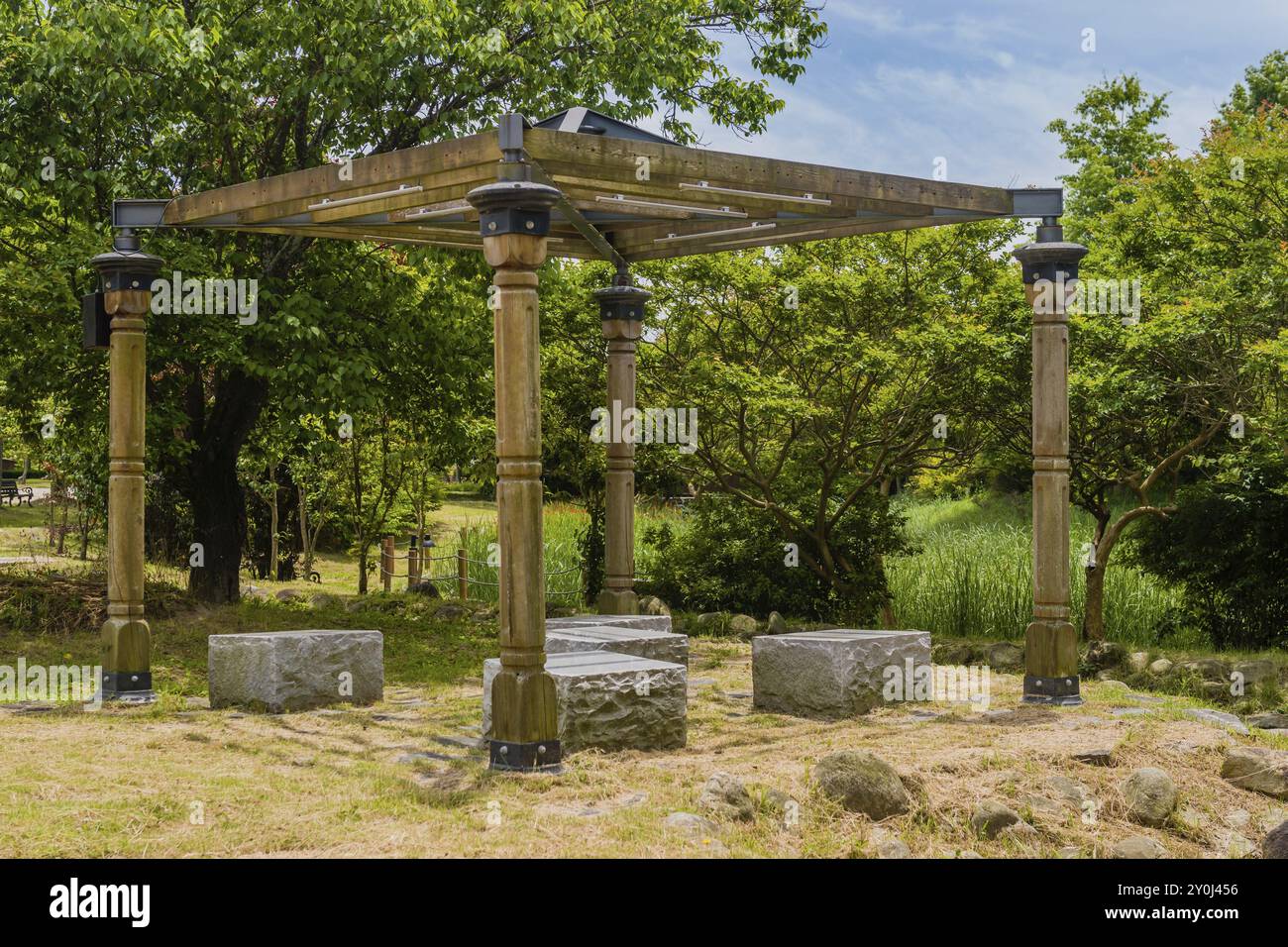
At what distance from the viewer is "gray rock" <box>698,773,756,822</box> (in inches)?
228

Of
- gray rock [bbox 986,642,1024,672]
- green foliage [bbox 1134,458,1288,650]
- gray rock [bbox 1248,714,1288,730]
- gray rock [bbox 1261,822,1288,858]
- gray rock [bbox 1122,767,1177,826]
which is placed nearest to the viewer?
gray rock [bbox 1261,822,1288,858]

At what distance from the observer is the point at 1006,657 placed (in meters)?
11.3

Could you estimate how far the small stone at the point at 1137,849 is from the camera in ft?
18.3

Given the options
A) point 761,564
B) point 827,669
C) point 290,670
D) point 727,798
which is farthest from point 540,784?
point 761,564

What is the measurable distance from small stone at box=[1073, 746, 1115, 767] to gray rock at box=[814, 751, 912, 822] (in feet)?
4.34

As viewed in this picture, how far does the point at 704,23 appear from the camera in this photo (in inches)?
539

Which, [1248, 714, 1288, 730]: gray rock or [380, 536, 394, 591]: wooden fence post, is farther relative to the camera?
[380, 536, 394, 591]: wooden fence post

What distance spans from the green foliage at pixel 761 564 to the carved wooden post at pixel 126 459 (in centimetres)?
690

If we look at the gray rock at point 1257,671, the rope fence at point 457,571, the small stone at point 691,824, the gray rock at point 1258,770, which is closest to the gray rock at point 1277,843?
the gray rock at point 1258,770

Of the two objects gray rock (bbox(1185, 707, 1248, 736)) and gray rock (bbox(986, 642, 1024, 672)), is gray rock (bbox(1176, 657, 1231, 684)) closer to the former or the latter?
gray rock (bbox(986, 642, 1024, 672))

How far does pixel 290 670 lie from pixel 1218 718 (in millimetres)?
6128
